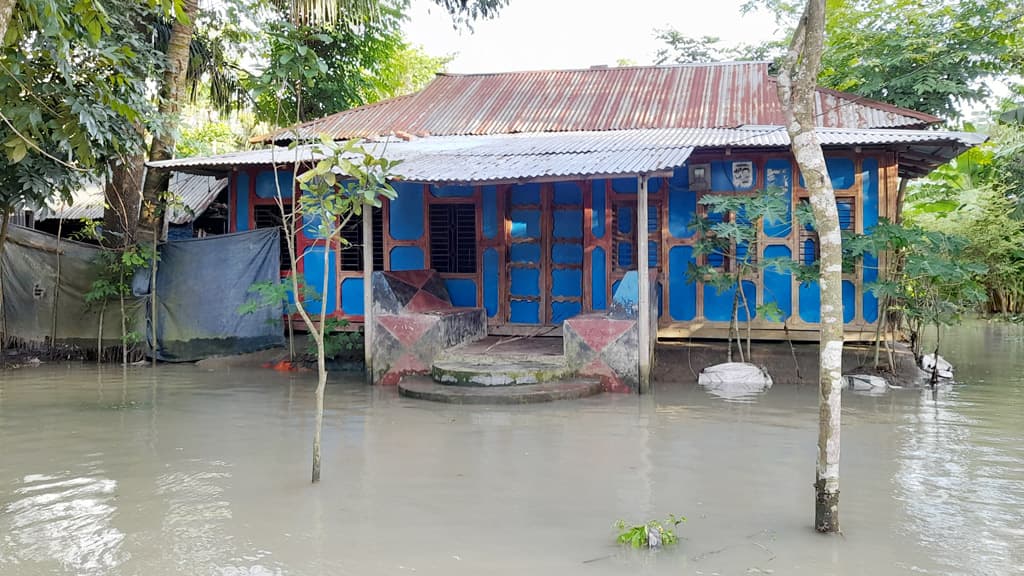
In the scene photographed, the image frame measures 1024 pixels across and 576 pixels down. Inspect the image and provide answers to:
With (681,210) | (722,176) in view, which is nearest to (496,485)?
(681,210)

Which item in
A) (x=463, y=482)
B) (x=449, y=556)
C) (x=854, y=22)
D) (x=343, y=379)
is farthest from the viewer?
(x=854, y=22)

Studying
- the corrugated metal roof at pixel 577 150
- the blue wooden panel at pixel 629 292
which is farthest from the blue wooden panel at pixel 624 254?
the blue wooden panel at pixel 629 292

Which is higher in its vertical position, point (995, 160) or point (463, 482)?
point (995, 160)

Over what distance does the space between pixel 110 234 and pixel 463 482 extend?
8781 mm

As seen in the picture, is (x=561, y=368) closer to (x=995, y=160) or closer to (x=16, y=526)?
(x=16, y=526)

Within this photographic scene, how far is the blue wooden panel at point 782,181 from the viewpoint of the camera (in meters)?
9.97

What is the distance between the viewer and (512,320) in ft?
36.0

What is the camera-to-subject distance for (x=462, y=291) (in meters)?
11.1

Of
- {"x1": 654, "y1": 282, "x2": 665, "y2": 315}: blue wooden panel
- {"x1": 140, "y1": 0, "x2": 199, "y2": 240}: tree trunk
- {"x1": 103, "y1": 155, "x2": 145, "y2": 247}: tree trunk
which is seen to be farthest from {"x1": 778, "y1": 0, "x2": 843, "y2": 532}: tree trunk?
{"x1": 103, "y1": 155, "x2": 145, "y2": 247}: tree trunk

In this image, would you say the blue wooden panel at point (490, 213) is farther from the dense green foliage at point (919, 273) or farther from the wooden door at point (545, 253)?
the dense green foliage at point (919, 273)

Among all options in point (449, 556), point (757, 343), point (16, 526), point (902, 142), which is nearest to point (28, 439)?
point (16, 526)

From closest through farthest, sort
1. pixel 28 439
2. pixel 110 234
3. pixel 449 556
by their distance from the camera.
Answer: pixel 449 556 < pixel 28 439 < pixel 110 234

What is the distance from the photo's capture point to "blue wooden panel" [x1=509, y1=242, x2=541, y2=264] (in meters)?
10.9

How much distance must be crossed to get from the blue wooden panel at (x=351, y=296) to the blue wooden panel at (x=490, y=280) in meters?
1.79
